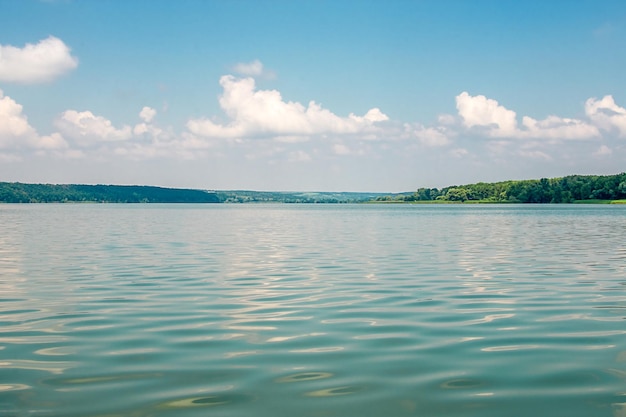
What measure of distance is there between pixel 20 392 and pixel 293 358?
4928 mm

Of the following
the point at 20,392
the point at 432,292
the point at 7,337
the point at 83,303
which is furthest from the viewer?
the point at 432,292

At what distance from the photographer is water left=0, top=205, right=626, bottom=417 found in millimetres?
10359

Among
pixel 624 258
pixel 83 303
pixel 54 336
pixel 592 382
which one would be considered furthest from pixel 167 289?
pixel 624 258

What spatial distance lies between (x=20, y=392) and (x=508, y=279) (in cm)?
1979

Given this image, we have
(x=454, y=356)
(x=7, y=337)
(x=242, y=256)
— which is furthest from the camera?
(x=242, y=256)

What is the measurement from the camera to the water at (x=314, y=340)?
→ 10.4 m

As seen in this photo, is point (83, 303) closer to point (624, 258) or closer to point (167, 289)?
point (167, 289)

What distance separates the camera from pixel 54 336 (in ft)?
50.3

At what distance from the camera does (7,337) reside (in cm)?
1519

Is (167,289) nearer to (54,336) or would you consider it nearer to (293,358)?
(54,336)

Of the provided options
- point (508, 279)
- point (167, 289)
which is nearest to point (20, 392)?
point (167, 289)

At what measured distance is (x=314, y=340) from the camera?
1485 centimetres

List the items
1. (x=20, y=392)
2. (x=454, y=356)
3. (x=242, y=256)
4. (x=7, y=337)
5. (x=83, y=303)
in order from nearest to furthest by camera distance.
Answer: (x=20, y=392) → (x=454, y=356) → (x=7, y=337) → (x=83, y=303) → (x=242, y=256)

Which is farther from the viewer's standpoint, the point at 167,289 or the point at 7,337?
the point at 167,289
